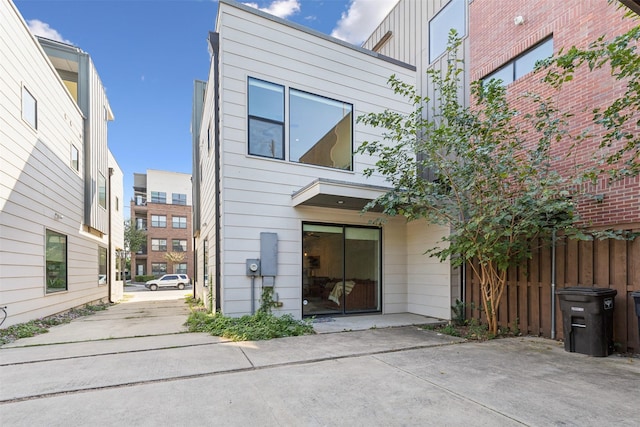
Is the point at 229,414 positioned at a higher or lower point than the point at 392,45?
lower

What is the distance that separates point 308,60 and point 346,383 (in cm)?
696

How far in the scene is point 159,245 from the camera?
34.1 m

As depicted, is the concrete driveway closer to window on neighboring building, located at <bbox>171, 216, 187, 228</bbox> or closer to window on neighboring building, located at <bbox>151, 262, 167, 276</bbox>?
window on neighboring building, located at <bbox>151, 262, 167, 276</bbox>

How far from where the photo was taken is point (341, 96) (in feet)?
26.6

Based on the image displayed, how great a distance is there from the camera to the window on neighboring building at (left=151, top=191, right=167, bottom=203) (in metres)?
35.1

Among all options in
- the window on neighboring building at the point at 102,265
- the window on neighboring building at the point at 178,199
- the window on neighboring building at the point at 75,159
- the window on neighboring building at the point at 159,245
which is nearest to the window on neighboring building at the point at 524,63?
the window on neighboring building at the point at 75,159

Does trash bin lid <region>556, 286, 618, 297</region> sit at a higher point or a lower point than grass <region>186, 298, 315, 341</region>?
higher

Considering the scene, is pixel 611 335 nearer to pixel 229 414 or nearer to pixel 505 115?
pixel 505 115

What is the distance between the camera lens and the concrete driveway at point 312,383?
113 inches

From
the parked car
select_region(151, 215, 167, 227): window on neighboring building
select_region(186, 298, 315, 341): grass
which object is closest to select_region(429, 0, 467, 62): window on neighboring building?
select_region(186, 298, 315, 341): grass

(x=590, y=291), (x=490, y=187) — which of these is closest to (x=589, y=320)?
(x=590, y=291)

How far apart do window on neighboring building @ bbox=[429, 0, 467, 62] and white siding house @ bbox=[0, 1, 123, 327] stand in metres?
9.94

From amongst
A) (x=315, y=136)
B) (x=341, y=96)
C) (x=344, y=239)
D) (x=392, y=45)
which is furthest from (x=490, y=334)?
(x=392, y=45)

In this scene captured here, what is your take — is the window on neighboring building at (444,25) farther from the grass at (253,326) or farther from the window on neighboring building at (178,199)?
the window on neighboring building at (178,199)
